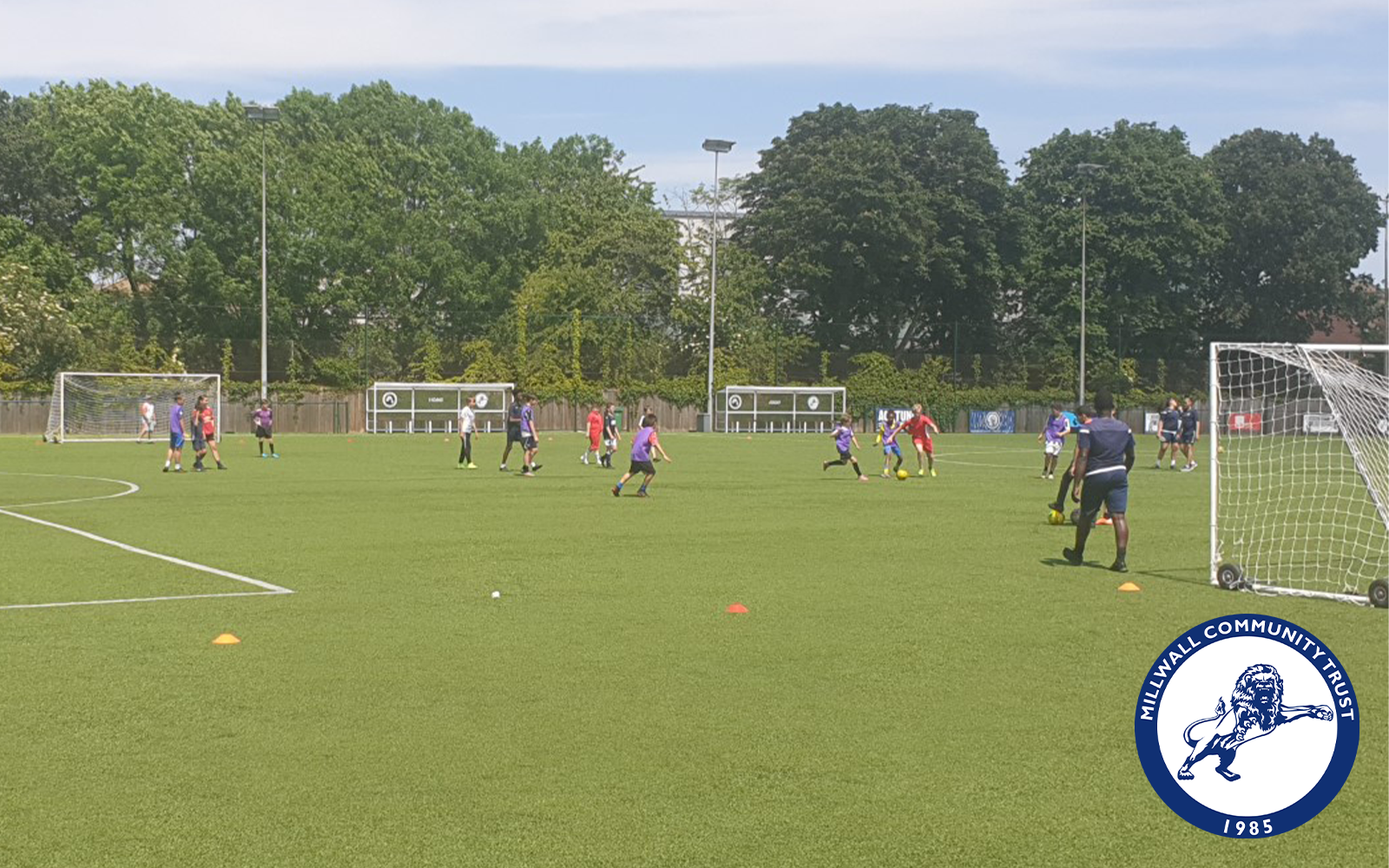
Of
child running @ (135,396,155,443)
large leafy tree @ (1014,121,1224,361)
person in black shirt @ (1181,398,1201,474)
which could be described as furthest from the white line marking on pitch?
large leafy tree @ (1014,121,1224,361)

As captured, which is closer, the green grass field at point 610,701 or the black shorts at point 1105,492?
the green grass field at point 610,701

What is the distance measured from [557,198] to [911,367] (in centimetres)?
2271

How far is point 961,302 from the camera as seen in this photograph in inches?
3307

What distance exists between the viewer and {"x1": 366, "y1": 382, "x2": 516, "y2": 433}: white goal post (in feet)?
225

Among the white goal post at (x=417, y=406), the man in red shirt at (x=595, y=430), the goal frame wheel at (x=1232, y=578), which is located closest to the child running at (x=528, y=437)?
the man in red shirt at (x=595, y=430)

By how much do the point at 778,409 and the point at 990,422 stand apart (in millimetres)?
12327

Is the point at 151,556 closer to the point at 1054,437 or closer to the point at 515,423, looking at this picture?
the point at 515,423

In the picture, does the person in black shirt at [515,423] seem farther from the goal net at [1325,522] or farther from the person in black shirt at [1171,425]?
the person in black shirt at [1171,425]

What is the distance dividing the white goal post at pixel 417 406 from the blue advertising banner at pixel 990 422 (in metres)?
26.0

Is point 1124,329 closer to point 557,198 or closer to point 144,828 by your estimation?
point 557,198

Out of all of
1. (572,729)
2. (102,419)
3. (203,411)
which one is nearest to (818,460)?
(203,411)

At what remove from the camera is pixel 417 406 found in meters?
68.8

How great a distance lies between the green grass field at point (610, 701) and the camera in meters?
6.23

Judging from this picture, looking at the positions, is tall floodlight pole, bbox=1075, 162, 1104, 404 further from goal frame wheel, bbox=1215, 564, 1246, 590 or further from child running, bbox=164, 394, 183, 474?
goal frame wheel, bbox=1215, 564, 1246, 590
